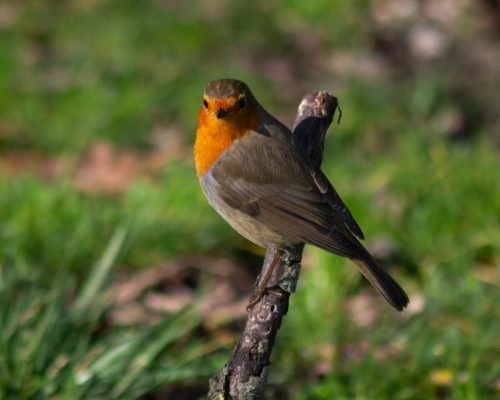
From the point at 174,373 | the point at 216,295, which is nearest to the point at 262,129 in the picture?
the point at 174,373

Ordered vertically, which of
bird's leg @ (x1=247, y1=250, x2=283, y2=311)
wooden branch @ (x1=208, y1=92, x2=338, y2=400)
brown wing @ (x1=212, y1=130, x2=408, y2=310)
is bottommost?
wooden branch @ (x1=208, y1=92, x2=338, y2=400)

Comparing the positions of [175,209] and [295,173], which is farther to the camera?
[175,209]

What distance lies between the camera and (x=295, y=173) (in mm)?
3248

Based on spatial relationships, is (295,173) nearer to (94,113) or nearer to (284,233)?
(284,233)

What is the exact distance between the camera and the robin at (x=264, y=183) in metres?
3.25

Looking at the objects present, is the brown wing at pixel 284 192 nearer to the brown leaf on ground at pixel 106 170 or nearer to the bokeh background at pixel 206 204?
the bokeh background at pixel 206 204

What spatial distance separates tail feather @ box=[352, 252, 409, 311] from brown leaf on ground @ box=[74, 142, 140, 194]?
2.84m

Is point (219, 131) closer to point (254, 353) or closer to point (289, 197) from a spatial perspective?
point (289, 197)

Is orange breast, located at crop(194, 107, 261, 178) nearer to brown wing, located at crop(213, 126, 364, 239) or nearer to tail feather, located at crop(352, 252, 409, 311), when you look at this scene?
brown wing, located at crop(213, 126, 364, 239)

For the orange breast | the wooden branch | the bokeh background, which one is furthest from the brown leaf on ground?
the wooden branch

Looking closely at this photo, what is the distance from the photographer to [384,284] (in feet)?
10.4

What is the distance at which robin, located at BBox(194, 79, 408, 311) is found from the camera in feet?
10.6

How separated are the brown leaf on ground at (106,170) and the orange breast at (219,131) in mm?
2452

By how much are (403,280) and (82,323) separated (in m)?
1.64
